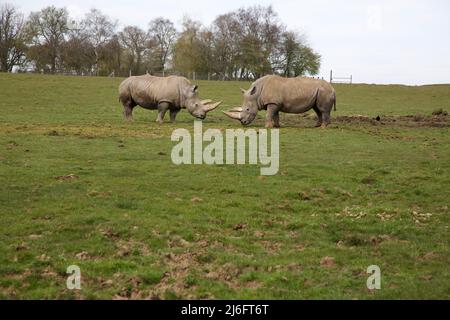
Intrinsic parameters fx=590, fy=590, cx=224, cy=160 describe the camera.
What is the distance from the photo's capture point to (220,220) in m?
10.2

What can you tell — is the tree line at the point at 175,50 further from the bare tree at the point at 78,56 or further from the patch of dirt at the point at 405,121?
the patch of dirt at the point at 405,121

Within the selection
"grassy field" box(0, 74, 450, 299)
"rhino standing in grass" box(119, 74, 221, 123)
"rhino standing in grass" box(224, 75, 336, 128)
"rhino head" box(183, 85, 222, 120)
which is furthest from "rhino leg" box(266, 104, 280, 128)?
"grassy field" box(0, 74, 450, 299)

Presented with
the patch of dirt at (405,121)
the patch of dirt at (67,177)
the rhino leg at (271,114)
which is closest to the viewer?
the patch of dirt at (67,177)

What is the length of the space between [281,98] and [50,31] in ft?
190

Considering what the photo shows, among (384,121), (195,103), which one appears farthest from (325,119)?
(195,103)

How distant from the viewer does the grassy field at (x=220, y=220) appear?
7.51m

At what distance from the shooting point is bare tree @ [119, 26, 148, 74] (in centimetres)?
7650

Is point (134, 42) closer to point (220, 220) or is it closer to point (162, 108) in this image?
point (162, 108)

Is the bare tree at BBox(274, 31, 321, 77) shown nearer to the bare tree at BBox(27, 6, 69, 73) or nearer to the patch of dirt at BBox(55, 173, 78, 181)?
the bare tree at BBox(27, 6, 69, 73)

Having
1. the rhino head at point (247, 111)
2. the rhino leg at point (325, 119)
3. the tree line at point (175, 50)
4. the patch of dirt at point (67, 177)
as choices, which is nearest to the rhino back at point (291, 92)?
the rhino head at point (247, 111)

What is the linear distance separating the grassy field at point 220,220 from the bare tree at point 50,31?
53.5 meters
